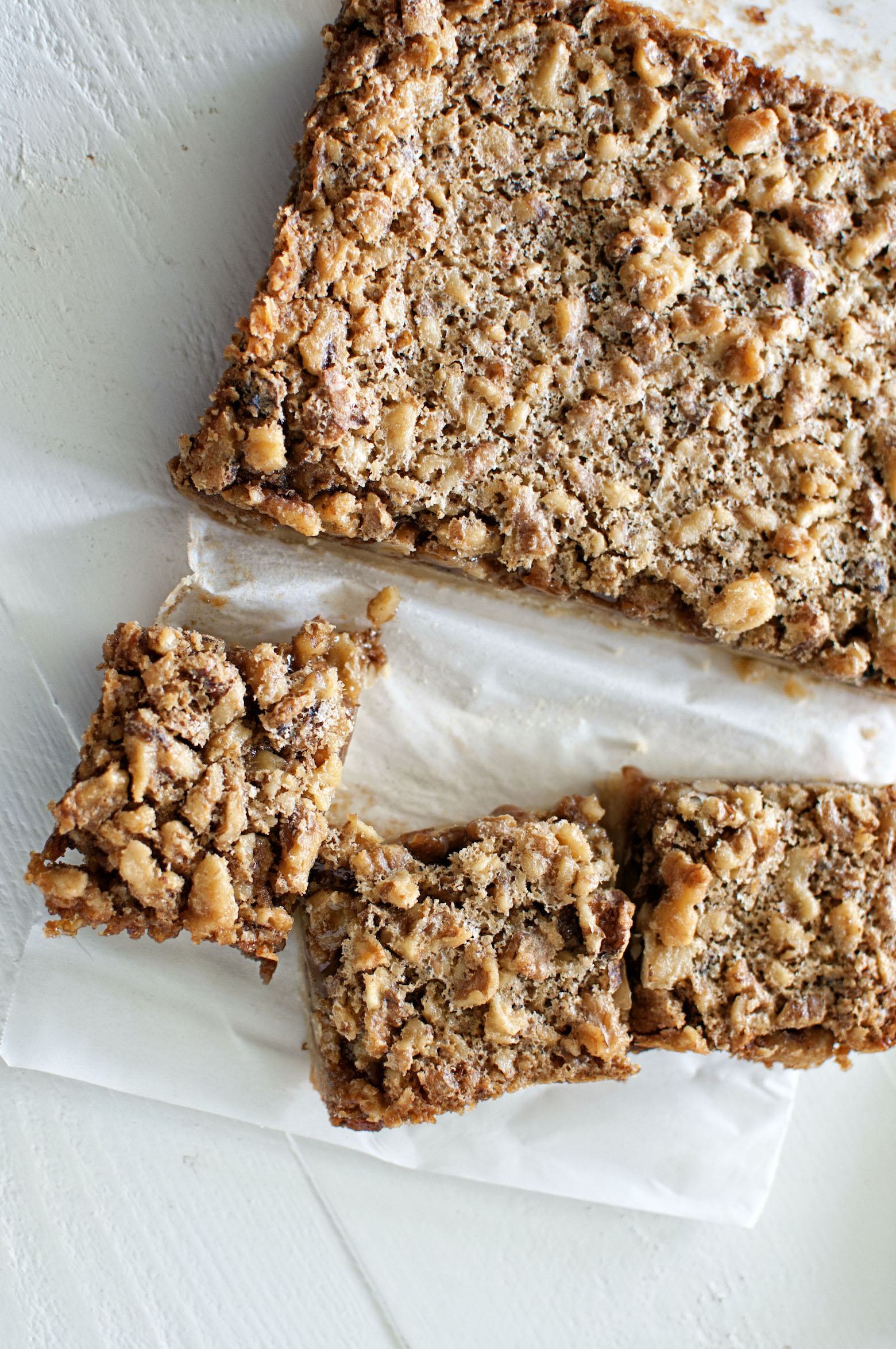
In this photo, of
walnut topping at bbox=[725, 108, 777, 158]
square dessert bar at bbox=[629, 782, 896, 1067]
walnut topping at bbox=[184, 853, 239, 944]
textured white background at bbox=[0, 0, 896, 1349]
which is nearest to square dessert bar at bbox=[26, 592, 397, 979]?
walnut topping at bbox=[184, 853, 239, 944]

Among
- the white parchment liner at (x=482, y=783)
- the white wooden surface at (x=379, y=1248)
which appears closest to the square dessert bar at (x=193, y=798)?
the white parchment liner at (x=482, y=783)

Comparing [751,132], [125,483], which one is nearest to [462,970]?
[125,483]

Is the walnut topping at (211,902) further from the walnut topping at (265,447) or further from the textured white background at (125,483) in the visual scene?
the walnut topping at (265,447)

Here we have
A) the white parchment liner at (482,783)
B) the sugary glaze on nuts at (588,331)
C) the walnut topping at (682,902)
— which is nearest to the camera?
the sugary glaze on nuts at (588,331)

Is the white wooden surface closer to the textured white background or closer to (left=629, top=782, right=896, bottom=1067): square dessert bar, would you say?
the textured white background

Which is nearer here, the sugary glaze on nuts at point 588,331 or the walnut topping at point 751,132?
the sugary glaze on nuts at point 588,331

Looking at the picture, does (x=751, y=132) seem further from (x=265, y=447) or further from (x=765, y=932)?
(x=765, y=932)
